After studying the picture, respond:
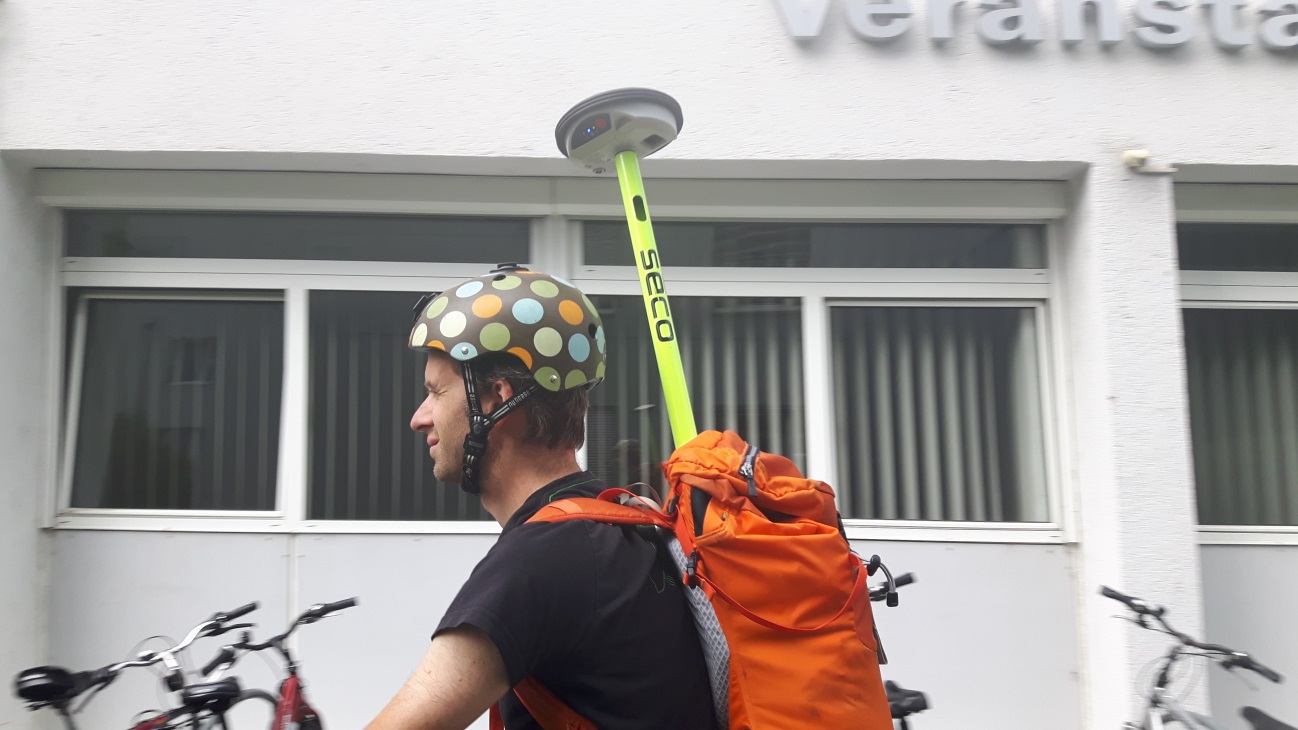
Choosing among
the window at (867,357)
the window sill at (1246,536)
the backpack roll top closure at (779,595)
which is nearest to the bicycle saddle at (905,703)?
the backpack roll top closure at (779,595)

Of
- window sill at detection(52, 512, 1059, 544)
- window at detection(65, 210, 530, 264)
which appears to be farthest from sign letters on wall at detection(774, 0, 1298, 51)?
window sill at detection(52, 512, 1059, 544)

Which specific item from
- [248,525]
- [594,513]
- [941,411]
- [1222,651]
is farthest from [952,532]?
[594,513]

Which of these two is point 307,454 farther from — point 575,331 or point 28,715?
point 575,331

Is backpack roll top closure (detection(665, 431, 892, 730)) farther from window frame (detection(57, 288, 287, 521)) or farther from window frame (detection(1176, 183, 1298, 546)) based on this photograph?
window frame (detection(1176, 183, 1298, 546))

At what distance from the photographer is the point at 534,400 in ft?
5.73

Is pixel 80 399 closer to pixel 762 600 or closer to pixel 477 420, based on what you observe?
pixel 477 420

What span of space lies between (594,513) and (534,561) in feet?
0.51

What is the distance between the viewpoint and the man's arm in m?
1.32

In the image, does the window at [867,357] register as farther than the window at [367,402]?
Yes

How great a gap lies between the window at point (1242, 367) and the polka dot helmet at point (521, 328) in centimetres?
426

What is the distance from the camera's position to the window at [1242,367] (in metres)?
5.07

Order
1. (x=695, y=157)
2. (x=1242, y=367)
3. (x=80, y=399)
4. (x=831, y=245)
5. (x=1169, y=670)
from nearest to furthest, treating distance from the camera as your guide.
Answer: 1. (x=1169, y=670)
2. (x=695, y=157)
3. (x=80, y=399)
4. (x=831, y=245)
5. (x=1242, y=367)

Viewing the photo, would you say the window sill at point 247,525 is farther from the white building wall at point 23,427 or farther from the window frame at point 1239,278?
the window frame at point 1239,278

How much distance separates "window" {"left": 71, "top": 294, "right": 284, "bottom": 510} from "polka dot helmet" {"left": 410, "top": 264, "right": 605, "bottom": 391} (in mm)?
3262
